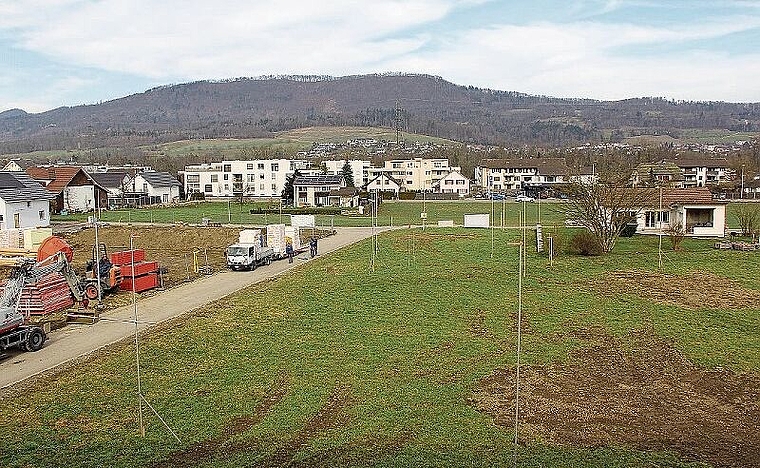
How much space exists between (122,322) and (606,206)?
1900 cm

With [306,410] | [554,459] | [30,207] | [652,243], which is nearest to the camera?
[554,459]

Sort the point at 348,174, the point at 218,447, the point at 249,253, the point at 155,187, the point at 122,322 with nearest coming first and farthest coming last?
the point at 218,447
the point at 122,322
the point at 249,253
the point at 155,187
the point at 348,174

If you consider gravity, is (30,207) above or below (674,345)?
above

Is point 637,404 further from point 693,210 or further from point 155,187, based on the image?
point 155,187

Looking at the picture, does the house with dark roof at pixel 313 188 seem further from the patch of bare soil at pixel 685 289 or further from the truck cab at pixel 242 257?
the patch of bare soil at pixel 685 289

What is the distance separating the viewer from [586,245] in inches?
1062

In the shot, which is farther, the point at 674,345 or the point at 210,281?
the point at 210,281

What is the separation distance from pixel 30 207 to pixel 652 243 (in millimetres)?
32884

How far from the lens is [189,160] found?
122188 mm

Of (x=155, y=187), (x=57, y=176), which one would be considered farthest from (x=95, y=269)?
(x=155, y=187)

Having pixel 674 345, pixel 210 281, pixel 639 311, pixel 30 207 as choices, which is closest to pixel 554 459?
pixel 674 345

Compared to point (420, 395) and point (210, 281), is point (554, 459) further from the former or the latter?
point (210, 281)

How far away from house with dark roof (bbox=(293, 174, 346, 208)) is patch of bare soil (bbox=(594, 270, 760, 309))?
4306 centimetres

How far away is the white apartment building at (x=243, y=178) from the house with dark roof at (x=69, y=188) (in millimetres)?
22573
